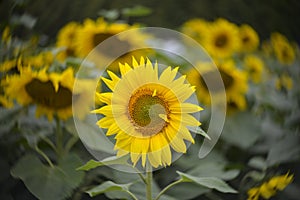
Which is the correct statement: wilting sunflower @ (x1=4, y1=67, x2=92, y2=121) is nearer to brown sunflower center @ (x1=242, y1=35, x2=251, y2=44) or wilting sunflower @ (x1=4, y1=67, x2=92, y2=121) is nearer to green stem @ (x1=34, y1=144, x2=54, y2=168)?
green stem @ (x1=34, y1=144, x2=54, y2=168)

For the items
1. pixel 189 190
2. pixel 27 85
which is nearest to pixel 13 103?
pixel 27 85

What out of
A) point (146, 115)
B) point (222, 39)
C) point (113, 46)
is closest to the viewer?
point (146, 115)

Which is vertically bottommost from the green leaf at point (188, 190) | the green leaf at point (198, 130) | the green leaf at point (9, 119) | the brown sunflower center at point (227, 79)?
the green leaf at point (188, 190)

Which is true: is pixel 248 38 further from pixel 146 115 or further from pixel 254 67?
pixel 146 115

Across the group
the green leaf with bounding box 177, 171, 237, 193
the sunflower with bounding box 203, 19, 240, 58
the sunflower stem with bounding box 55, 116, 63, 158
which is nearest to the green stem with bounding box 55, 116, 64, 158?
the sunflower stem with bounding box 55, 116, 63, 158

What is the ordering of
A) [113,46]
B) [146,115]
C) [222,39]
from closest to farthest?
1. [146,115]
2. [113,46]
3. [222,39]

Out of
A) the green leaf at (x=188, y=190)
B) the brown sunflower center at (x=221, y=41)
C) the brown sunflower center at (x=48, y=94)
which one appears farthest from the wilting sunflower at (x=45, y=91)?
the brown sunflower center at (x=221, y=41)

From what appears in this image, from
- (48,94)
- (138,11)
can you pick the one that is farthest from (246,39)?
(48,94)

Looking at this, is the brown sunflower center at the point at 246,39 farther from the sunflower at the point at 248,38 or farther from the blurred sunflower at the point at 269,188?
the blurred sunflower at the point at 269,188
